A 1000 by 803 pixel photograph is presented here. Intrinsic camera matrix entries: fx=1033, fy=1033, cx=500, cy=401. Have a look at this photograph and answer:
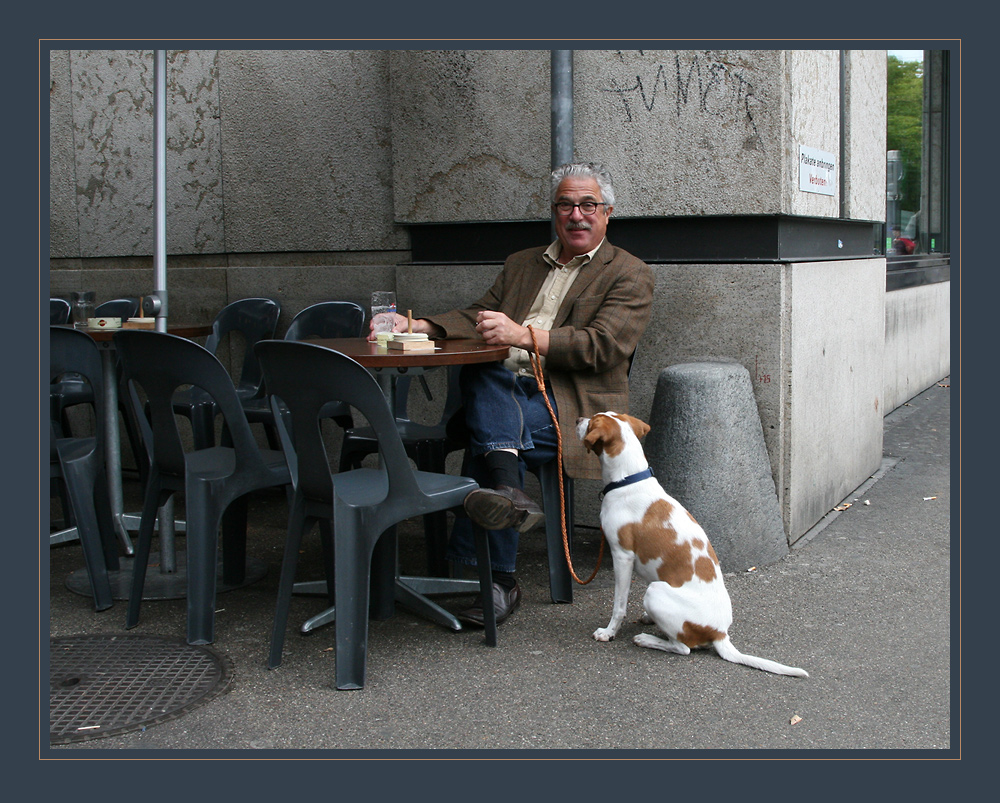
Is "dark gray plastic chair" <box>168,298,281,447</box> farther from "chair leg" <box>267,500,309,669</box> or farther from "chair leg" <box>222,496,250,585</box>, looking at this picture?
"chair leg" <box>267,500,309,669</box>

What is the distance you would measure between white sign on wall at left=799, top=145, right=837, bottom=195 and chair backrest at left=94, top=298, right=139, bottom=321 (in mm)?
3975

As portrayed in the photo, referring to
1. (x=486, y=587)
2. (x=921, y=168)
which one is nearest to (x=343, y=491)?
(x=486, y=587)

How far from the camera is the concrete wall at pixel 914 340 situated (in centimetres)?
946

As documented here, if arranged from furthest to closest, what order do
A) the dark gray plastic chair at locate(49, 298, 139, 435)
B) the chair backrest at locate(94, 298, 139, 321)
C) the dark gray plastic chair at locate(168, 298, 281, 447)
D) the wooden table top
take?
the chair backrest at locate(94, 298, 139, 321) → the dark gray plastic chair at locate(168, 298, 281, 447) → the dark gray plastic chair at locate(49, 298, 139, 435) → the wooden table top

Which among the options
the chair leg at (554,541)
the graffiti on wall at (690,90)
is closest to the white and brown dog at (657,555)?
the chair leg at (554,541)

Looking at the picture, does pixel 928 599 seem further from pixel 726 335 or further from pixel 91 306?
pixel 91 306

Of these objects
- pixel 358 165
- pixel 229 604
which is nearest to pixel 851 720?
pixel 229 604

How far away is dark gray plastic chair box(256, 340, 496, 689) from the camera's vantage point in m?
3.32

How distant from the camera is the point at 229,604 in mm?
4320

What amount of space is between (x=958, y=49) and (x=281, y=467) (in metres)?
2.71

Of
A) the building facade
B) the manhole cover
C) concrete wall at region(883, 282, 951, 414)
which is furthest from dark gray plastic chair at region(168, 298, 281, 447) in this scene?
concrete wall at region(883, 282, 951, 414)

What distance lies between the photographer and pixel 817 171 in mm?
5199

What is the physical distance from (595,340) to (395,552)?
117cm

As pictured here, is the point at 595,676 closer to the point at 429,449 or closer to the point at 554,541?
the point at 554,541
